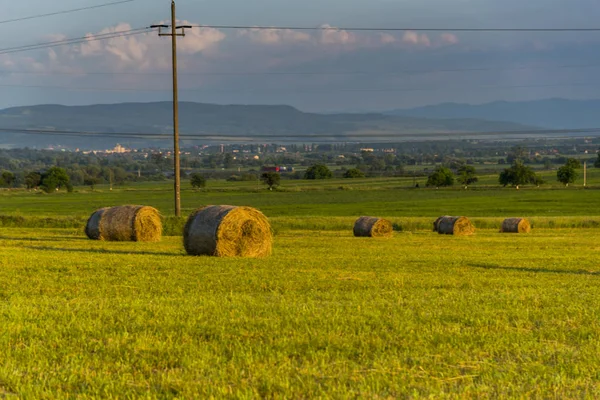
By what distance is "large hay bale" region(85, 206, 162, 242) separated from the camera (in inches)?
1259

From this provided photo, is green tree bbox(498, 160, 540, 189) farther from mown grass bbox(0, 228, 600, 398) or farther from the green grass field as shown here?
mown grass bbox(0, 228, 600, 398)

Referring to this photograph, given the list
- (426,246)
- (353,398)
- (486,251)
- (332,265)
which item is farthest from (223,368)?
(426,246)

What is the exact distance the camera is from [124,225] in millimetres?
31969

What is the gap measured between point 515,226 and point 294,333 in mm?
38841

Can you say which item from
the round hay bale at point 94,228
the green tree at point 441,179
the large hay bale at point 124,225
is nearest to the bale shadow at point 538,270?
the large hay bale at point 124,225

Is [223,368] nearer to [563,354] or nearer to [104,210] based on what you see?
[563,354]

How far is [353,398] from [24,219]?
41.6m

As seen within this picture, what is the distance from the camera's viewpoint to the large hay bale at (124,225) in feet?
105

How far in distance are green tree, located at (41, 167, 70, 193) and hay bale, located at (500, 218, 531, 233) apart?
10412 cm

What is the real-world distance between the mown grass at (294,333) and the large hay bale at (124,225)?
12.2 metres

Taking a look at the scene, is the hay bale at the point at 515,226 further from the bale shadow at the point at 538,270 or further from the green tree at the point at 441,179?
the green tree at the point at 441,179

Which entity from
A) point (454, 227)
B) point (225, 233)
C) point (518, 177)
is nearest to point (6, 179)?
point (518, 177)

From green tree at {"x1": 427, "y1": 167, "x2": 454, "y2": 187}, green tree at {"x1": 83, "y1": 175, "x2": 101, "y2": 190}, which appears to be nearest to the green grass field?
green tree at {"x1": 427, "y1": 167, "x2": 454, "y2": 187}

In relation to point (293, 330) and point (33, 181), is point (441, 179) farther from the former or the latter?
point (293, 330)
